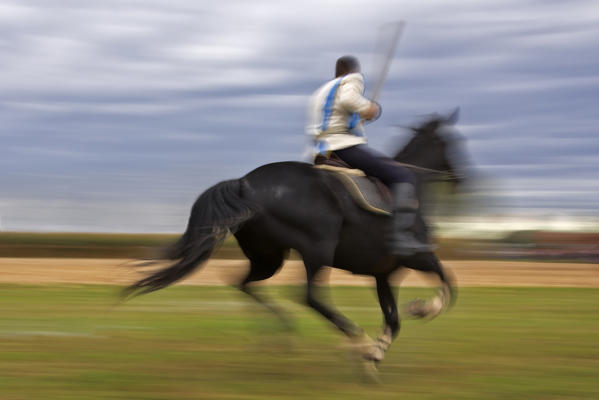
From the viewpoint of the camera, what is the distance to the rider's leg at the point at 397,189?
25.9 feet

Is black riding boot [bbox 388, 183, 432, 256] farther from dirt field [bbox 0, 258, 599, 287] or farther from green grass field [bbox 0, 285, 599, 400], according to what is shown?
dirt field [bbox 0, 258, 599, 287]

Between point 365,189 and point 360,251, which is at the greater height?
point 365,189

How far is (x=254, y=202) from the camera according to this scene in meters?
7.60

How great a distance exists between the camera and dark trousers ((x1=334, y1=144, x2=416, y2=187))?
26.2ft

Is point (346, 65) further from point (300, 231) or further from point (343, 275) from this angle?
point (343, 275)

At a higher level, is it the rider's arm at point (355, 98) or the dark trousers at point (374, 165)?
the rider's arm at point (355, 98)

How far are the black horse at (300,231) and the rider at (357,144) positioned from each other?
0.16m

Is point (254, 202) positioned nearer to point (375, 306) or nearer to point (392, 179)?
point (392, 179)

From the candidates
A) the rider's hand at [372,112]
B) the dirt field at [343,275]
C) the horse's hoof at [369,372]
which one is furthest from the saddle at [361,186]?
the dirt field at [343,275]

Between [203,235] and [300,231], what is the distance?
0.80m

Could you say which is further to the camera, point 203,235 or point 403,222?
point 403,222

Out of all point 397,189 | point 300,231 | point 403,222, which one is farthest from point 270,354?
point 397,189

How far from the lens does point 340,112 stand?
8.04 m

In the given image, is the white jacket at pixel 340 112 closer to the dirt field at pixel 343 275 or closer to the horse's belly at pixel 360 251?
the horse's belly at pixel 360 251
